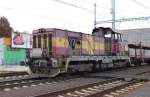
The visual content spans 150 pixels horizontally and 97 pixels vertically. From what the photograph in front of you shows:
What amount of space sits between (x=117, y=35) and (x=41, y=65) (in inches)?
393

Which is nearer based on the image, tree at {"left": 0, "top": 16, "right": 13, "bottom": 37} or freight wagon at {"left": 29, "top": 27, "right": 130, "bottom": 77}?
freight wagon at {"left": 29, "top": 27, "right": 130, "bottom": 77}

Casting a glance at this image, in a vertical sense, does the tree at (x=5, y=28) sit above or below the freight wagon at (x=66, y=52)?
above

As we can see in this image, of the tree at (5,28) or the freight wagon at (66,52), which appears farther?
the tree at (5,28)

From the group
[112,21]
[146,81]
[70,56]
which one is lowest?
[146,81]

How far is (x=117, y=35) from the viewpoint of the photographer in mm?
26328

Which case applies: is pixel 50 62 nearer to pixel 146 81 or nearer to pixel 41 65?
pixel 41 65

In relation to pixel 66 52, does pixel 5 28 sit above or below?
above

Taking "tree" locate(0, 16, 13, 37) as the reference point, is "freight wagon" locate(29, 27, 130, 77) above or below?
below

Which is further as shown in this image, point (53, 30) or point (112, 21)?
point (112, 21)

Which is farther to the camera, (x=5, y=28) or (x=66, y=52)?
(x=5, y=28)

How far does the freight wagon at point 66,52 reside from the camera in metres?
18.4

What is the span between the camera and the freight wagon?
60.3 feet

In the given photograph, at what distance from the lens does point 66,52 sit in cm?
1970

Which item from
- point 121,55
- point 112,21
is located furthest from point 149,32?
point 121,55
